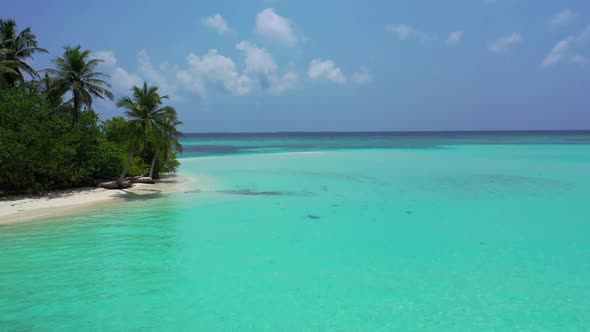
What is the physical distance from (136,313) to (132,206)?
11093mm

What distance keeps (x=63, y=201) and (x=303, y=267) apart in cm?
1395

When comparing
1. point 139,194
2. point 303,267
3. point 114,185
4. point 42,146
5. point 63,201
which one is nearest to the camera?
point 303,267

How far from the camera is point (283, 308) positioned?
7496 mm

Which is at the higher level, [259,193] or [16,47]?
[16,47]

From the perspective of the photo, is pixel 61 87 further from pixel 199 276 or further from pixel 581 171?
pixel 581 171

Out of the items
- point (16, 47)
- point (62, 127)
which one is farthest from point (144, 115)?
point (16, 47)

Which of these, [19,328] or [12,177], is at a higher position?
[12,177]

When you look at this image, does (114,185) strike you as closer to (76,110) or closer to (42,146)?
(42,146)

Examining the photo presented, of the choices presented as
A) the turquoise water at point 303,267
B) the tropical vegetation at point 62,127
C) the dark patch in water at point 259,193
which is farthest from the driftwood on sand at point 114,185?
the dark patch in water at point 259,193

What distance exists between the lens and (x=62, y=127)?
67.3 feet

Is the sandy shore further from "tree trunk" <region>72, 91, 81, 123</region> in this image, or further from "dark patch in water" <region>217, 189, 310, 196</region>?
"tree trunk" <region>72, 91, 81, 123</region>

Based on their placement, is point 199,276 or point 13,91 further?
point 13,91

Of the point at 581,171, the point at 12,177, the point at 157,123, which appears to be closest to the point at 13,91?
the point at 12,177

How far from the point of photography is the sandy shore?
1528cm
